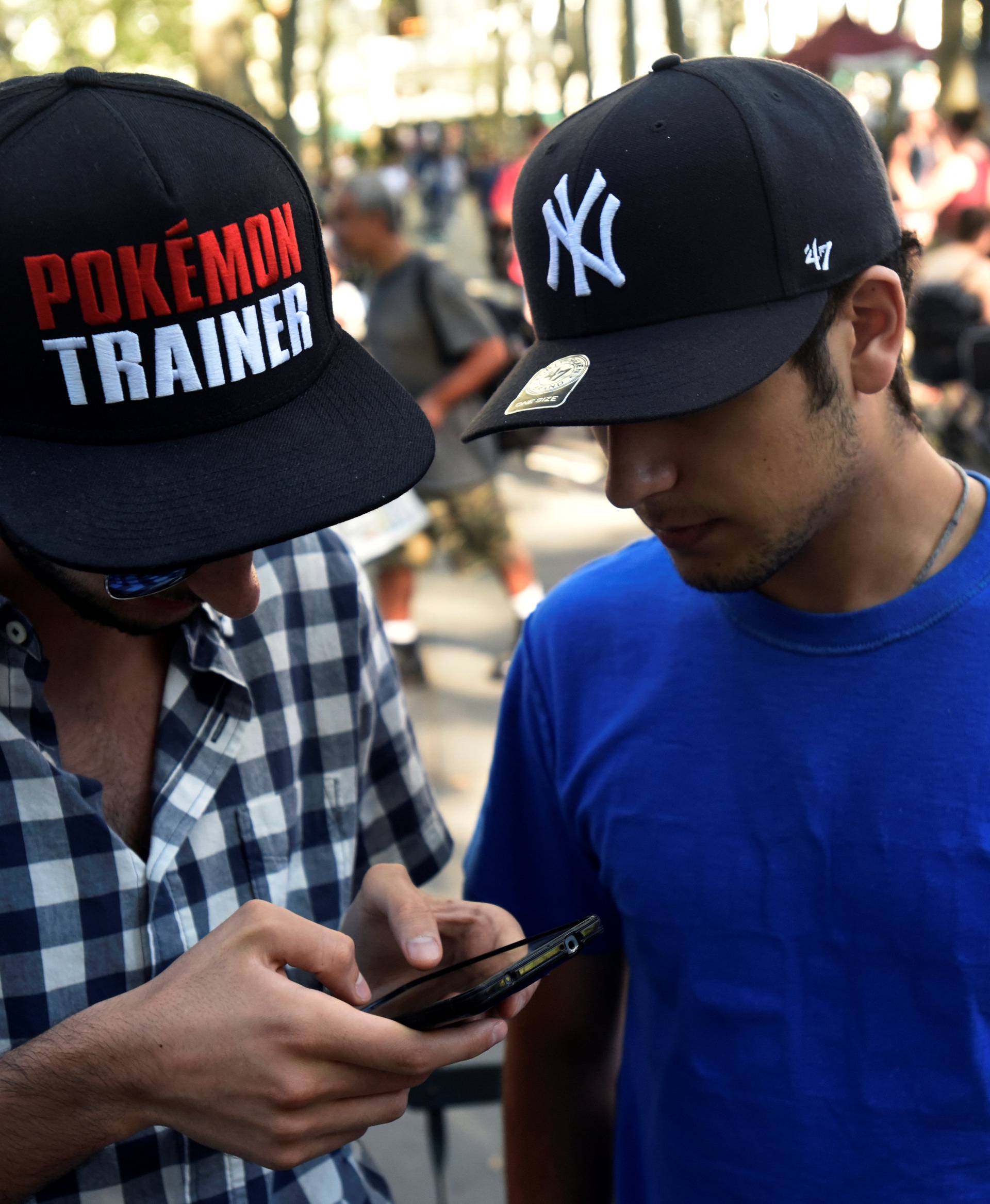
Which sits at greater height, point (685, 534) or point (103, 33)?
point (685, 534)

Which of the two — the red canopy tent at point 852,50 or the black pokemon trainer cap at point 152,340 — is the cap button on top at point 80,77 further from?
the red canopy tent at point 852,50

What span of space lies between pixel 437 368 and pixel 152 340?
4.75 m

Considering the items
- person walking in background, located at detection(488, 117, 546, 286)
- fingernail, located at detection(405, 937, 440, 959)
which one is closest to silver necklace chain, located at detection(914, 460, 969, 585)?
fingernail, located at detection(405, 937, 440, 959)

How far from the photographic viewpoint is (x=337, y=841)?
6.53ft

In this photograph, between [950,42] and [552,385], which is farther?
[950,42]

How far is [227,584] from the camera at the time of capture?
5.37ft

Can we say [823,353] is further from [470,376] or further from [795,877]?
[470,376]

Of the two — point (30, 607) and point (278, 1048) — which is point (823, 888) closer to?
point (278, 1048)

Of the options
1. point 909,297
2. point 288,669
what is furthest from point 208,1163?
point 909,297

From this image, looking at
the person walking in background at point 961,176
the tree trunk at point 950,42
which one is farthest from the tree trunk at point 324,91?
the person walking in background at point 961,176

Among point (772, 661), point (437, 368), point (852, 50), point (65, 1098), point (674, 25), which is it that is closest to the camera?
point (65, 1098)

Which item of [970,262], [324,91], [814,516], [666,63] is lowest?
[324,91]

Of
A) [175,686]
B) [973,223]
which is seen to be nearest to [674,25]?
[973,223]

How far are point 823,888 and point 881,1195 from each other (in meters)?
0.36
